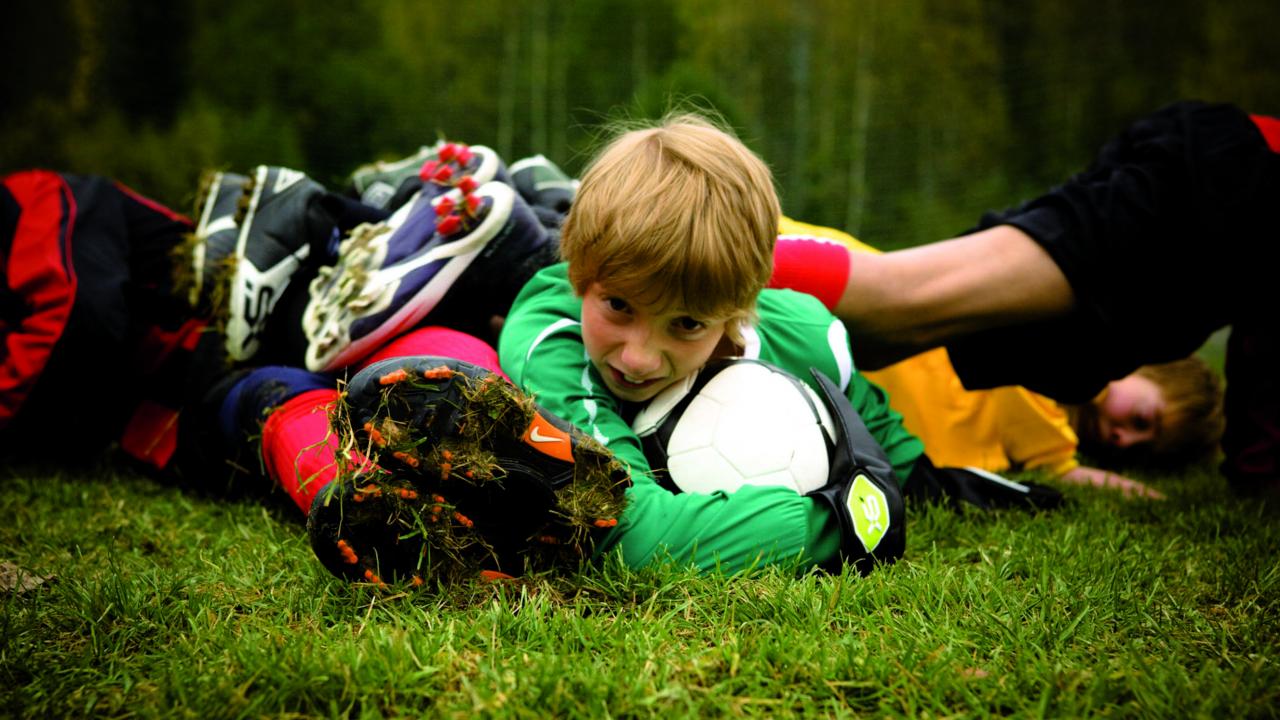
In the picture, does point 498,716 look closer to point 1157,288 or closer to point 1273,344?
point 1157,288

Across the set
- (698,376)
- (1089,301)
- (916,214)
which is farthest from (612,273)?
(916,214)

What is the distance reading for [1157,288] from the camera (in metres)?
2.66

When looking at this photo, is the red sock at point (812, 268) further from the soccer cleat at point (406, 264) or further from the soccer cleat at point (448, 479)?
the soccer cleat at point (448, 479)

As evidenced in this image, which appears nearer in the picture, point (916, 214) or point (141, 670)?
point (141, 670)

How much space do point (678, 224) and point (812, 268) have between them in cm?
81

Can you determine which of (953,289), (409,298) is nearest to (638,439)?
(409,298)

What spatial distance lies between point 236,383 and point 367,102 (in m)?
12.5

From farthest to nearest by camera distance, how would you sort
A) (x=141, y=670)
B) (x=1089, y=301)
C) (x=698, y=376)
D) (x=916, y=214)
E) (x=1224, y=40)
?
(x=1224, y=40), (x=916, y=214), (x=1089, y=301), (x=698, y=376), (x=141, y=670)

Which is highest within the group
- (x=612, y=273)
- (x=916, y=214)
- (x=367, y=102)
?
(x=612, y=273)

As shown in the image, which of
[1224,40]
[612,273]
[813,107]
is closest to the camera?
[612,273]

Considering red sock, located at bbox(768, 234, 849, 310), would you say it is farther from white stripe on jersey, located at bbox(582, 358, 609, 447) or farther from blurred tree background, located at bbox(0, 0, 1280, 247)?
blurred tree background, located at bbox(0, 0, 1280, 247)

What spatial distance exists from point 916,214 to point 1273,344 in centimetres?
926

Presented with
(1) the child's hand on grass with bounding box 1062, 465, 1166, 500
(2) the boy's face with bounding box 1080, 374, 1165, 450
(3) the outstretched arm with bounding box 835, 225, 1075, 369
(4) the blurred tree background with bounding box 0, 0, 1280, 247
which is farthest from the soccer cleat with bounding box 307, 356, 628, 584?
(4) the blurred tree background with bounding box 0, 0, 1280, 247

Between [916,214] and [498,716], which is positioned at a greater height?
[498,716]
